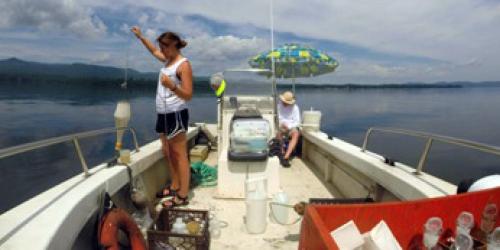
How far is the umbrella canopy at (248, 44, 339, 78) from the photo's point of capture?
618cm

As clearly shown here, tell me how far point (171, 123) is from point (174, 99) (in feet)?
0.70

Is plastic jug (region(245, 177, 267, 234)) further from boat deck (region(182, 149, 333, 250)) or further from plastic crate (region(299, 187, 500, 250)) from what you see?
plastic crate (region(299, 187, 500, 250))

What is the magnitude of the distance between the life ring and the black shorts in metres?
0.93

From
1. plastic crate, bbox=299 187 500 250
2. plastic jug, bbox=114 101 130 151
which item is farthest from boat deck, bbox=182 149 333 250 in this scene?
plastic crate, bbox=299 187 500 250

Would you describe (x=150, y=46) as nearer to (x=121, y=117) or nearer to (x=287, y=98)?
(x=121, y=117)

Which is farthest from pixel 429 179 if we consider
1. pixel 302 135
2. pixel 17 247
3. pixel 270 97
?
pixel 302 135

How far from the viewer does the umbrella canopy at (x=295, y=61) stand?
6184 millimetres

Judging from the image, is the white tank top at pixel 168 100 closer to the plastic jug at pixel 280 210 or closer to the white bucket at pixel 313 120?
the plastic jug at pixel 280 210

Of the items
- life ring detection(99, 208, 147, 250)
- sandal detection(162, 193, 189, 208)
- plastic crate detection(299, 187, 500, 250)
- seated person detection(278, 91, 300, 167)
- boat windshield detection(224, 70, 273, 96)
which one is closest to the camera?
plastic crate detection(299, 187, 500, 250)

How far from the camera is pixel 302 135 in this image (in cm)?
527

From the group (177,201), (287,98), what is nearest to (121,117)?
(177,201)

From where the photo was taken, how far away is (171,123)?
270cm

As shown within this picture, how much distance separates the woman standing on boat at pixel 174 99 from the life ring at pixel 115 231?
0.90 meters

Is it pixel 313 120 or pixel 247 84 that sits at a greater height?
pixel 247 84
